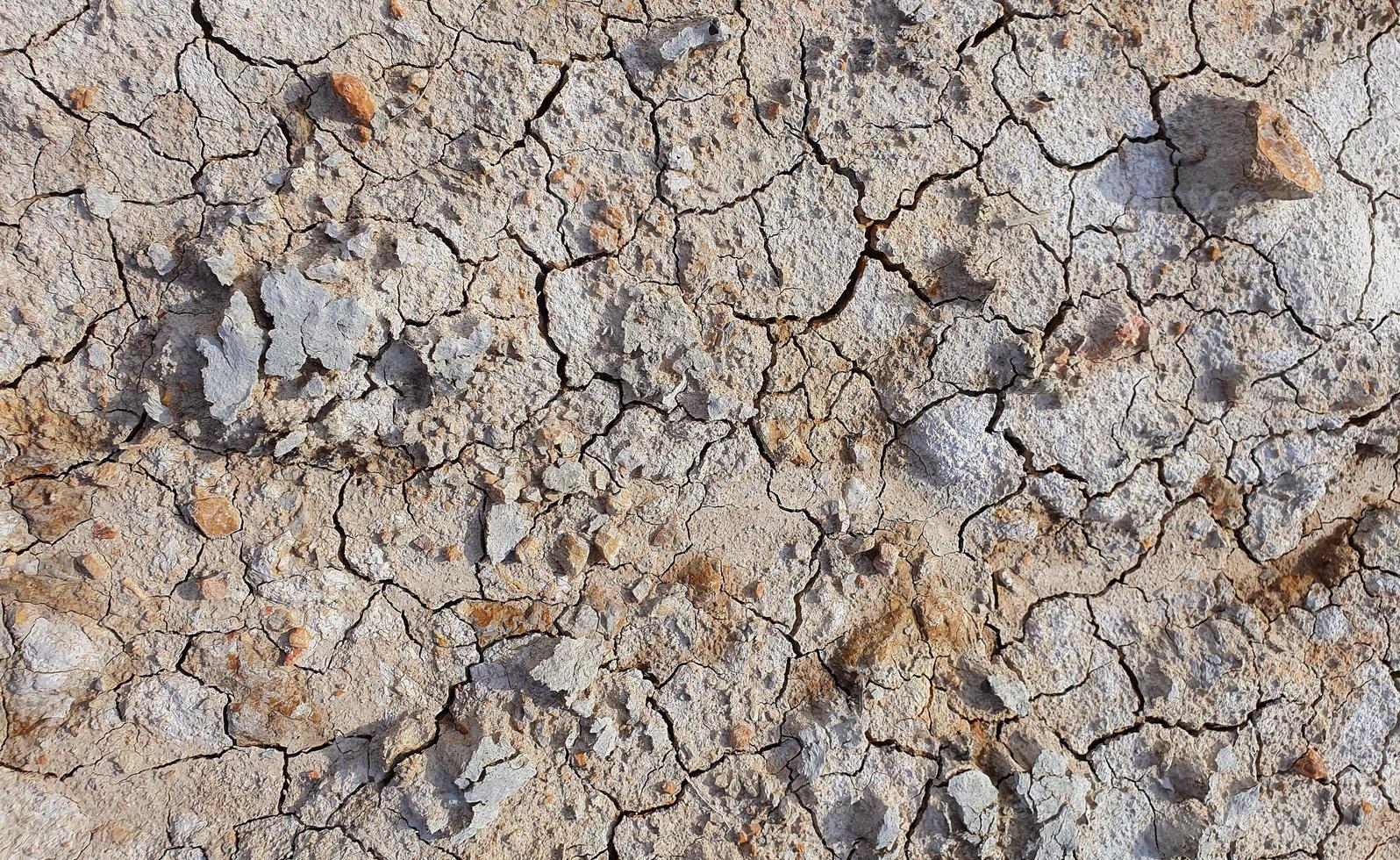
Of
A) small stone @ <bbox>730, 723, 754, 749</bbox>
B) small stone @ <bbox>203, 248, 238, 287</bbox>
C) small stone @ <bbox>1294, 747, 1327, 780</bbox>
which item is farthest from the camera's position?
small stone @ <bbox>1294, 747, 1327, 780</bbox>

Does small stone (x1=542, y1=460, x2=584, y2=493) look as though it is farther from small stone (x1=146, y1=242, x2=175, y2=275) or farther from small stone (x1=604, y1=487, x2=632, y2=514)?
small stone (x1=146, y1=242, x2=175, y2=275)

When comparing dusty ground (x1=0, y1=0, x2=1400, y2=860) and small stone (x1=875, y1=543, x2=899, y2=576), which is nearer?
dusty ground (x1=0, y1=0, x2=1400, y2=860)

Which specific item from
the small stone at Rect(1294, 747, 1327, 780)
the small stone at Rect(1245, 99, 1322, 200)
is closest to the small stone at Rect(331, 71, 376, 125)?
the small stone at Rect(1245, 99, 1322, 200)

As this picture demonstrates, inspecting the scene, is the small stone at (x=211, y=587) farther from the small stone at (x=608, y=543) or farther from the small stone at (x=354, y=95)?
the small stone at (x=354, y=95)

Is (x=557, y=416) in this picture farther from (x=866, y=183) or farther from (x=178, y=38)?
(x=178, y=38)

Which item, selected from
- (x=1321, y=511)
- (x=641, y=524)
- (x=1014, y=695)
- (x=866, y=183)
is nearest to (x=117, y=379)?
(x=641, y=524)

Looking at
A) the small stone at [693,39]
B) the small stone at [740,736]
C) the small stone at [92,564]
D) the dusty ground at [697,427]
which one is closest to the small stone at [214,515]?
the dusty ground at [697,427]
